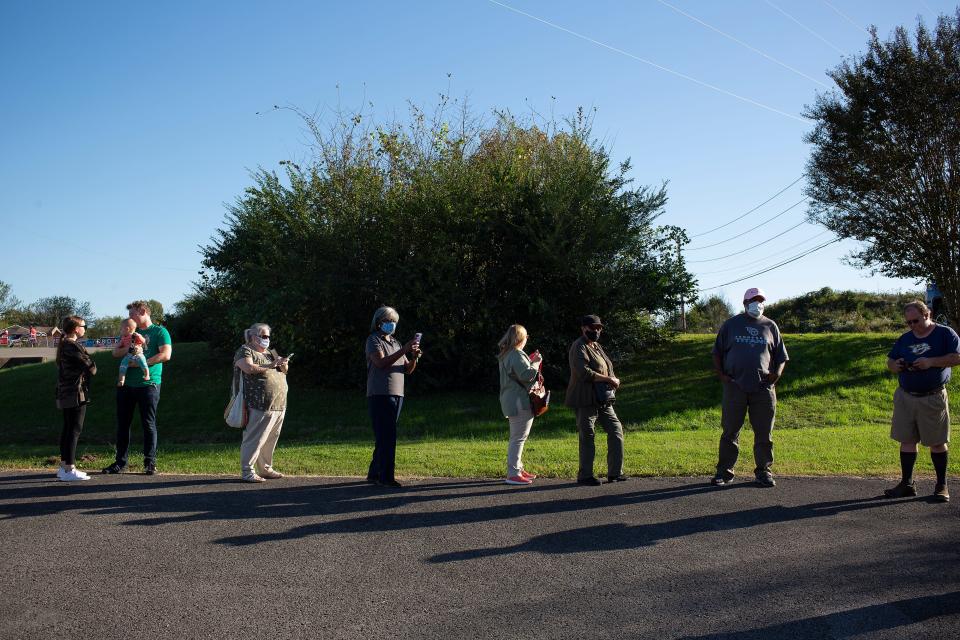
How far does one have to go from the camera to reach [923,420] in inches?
299

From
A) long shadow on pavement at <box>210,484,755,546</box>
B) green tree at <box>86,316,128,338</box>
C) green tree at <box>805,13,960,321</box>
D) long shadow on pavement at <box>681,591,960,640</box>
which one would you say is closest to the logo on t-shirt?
long shadow on pavement at <box>210,484,755,546</box>

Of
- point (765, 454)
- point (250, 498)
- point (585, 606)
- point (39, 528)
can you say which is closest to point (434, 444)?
point (250, 498)

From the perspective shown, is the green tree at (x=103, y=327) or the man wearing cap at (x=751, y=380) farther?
the green tree at (x=103, y=327)

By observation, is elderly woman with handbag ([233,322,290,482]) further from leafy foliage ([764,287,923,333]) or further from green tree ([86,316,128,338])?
green tree ([86,316,128,338])

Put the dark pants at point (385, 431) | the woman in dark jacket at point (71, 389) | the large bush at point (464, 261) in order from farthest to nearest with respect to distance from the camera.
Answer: the large bush at point (464, 261) → the woman in dark jacket at point (71, 389) → the dark pants at point (385, 431)

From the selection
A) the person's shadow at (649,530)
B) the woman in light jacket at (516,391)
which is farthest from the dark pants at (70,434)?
the person's shadow at (649,530)

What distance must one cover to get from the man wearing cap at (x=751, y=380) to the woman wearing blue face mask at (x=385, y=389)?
11.3 feet

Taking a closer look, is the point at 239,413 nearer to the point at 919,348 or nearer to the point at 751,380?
the point at 751,380

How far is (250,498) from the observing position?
7.75 m

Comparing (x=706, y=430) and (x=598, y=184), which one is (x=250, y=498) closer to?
(x=706, y=430)

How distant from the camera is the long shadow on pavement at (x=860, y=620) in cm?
420

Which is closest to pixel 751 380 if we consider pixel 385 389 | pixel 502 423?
pixel 385 389

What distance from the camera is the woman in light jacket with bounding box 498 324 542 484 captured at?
850 cm

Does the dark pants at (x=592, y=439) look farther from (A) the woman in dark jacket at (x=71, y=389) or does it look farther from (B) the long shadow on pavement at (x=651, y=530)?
(A) the woman in dark jacket at (x=71, y=389)
